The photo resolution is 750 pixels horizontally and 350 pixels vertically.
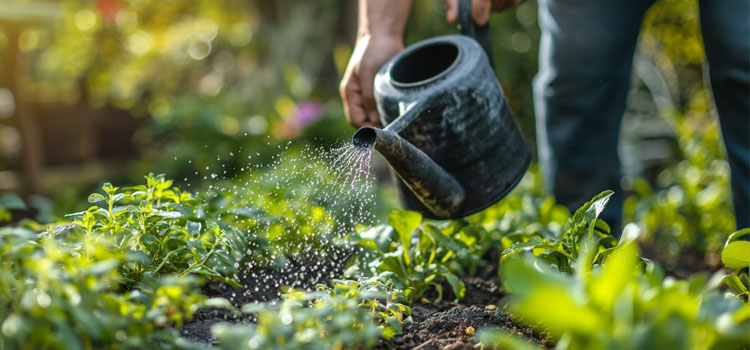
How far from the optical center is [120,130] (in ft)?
19.8

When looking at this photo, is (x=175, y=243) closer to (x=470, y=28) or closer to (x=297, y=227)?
(x=297, y=227)

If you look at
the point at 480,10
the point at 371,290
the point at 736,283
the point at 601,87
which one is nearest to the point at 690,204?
the point at 601,87

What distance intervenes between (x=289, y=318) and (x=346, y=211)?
1.09 metres

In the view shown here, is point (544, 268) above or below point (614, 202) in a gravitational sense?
above

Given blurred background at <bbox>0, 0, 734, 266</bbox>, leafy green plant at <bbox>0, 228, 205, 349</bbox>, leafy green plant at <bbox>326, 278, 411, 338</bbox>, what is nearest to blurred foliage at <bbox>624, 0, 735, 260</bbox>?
blurred background at <bbox>0, 0, 734, 266</bbox>

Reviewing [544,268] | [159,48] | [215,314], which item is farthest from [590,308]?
[159,48]

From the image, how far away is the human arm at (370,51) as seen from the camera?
1765 mm

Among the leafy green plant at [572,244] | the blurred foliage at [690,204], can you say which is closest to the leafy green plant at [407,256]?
the leafy green plant at [572,244]

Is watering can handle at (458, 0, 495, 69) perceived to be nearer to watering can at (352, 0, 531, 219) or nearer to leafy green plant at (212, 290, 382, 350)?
watering can at (352, 0, 531, 219)

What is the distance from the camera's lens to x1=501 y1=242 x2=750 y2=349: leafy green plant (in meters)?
0.68

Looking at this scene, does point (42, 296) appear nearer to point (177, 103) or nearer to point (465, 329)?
point (465, 329)

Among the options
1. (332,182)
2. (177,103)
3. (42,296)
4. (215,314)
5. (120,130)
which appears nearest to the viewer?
(42,296)

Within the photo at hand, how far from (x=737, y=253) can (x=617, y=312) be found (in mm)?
548

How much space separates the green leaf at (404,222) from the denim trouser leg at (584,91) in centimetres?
87
